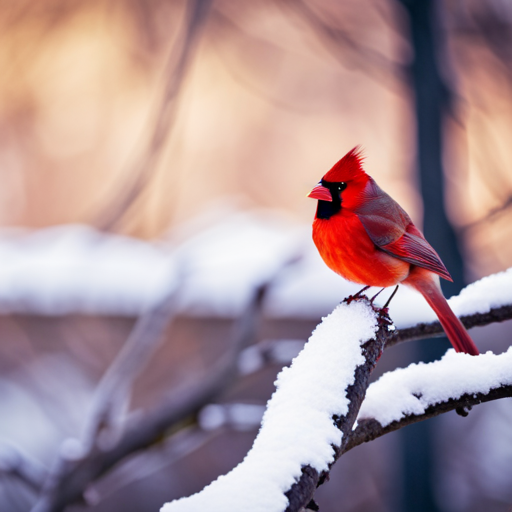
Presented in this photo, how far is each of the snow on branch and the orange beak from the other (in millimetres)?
Answer: 299

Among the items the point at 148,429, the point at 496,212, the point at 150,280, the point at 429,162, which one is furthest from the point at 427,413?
the point at 150,280

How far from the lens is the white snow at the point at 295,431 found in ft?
1.68

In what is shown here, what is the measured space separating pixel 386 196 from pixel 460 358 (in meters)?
0.33

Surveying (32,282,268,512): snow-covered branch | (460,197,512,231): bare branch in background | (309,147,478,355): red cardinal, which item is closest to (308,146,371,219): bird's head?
(309,147,478,355): red cardinal

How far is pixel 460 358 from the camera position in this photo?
0.82 m

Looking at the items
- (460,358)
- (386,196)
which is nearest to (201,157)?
(386,196)

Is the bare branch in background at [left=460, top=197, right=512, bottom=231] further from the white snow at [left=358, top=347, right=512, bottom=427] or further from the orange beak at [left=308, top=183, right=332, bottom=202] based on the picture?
the white snow at [left=358, top=347, right=512, bottom=427]

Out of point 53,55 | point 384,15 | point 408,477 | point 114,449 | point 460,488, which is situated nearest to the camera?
point 114,449

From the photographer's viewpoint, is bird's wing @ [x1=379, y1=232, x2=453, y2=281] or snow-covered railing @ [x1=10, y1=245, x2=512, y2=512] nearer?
snow-covered railing @ [x1=10, y1=245, x2=512, y2=512]

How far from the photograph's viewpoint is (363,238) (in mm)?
956

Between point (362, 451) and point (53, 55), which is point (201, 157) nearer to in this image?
point (53, 55)

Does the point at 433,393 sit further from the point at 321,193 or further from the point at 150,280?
the point at 150,280

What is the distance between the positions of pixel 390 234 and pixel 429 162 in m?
1.36

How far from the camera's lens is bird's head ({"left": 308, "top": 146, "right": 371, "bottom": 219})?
3.19ft
